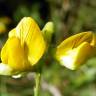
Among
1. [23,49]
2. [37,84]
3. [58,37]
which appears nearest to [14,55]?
[23,49]

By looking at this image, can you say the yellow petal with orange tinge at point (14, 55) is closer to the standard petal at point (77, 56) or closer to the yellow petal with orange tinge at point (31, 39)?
the yellow petal with orange tinge at point (31, 39)

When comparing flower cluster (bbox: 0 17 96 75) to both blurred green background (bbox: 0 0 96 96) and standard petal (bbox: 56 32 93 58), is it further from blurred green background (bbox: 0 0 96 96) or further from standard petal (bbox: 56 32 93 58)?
blurred green background (bbox: 0 0 96 96)

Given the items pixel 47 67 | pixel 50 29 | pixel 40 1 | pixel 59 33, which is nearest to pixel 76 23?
pixel 59 33

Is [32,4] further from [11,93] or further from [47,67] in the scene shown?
[11,93]

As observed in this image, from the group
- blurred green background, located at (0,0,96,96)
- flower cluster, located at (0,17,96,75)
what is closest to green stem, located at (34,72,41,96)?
flower cluster, located at (0,17,96,75)

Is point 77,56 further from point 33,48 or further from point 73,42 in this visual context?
point 33,48

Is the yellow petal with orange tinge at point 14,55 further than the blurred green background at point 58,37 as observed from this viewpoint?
No


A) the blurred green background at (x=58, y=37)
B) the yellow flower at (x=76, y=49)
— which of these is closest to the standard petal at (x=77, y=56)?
the yellow flower at (x=76, y=49)
